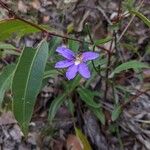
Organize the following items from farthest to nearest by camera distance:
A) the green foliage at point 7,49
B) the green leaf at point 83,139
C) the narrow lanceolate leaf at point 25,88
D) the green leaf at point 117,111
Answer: the green leaf at point 83,139 < the green leaf at point 117,111 < the green foliage at point 7,49 < the narrow lanceolate leaf at point 25,88

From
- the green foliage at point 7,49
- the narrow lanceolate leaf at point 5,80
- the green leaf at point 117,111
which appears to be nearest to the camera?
the narrow lanceolate leaf at point 5,80

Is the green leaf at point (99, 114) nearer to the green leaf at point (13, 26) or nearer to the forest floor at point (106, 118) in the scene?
the forest floor at point (106, 118)

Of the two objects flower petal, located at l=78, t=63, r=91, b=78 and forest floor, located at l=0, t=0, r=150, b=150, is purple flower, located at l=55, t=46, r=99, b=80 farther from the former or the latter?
forest floor, located at l=0, t=0, r=150, b=150

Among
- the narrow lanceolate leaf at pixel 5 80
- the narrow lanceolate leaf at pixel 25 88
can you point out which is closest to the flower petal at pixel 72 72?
the narrow lanceolate leaf at pixel 25 88

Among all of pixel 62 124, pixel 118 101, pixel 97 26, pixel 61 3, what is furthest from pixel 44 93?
pixel 61 3

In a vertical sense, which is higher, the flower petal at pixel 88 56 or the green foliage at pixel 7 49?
the green foliage at pixel 7 49

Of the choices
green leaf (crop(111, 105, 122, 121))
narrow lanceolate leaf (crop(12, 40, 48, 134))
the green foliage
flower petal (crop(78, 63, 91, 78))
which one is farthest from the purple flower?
green leaf (crop(111, 105, 122, 121))
